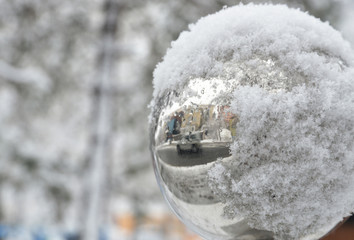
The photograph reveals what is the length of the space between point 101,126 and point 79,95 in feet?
4.22

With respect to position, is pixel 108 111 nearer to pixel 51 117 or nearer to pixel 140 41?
pixel 140 41

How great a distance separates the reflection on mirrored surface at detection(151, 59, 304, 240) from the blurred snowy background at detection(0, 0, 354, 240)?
3159mm

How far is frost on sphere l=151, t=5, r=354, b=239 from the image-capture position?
0.50m

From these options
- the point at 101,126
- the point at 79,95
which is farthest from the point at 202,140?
the point at 79,95

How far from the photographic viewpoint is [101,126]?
13.0ft

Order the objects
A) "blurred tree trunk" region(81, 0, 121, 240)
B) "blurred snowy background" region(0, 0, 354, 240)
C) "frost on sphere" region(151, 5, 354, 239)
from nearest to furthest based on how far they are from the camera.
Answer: "frost on sphere" region(151, 5, 354, 239)
"blurred tree trunk" region(81, 0, 121, 240)
"blurred snowy background" region(0, 0, 354, 240)

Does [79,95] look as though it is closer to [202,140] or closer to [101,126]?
[101,126]

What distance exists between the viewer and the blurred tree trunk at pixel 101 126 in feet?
Answer: 12.4

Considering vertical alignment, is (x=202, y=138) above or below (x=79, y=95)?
below

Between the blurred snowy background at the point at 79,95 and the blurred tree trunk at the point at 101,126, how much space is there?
1 centimetres

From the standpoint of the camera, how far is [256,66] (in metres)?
0.52

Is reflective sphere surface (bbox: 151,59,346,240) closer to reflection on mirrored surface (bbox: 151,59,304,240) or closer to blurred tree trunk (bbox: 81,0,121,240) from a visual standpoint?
reflection on mirrored surface (bbox: 151,59,304,240)

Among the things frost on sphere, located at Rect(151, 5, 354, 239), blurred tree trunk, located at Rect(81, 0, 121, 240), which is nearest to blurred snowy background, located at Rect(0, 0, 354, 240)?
blurred tree trunk, located at Rect(81, 0, 121, 240)

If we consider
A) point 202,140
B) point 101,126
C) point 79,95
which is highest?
point 79,95
